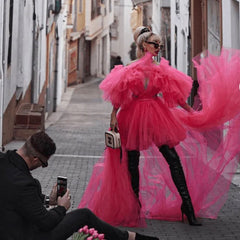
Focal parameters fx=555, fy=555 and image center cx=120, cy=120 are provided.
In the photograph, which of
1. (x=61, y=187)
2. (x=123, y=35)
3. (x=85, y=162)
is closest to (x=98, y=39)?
(x=123, y=35)

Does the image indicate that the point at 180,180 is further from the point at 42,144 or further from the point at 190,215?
the point at 42,144

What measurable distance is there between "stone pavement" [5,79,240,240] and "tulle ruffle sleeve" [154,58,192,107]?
124 centimetres

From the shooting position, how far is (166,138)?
5.45m

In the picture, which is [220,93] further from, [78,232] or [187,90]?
[78,232]

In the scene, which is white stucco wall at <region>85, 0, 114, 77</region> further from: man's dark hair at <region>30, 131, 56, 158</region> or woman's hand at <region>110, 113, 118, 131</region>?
man's dark hair at <region>30, 131, 56, 158</region>

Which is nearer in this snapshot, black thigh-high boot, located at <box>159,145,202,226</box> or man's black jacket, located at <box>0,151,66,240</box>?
man's black jacket, located at <box>0,151,66,240</box>

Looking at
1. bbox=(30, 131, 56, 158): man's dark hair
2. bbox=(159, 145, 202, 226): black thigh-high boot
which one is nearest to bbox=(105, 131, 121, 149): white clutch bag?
bbox=(159, 145, 202, 226): black thigh-high boot

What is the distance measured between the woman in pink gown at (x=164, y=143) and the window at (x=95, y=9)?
32.0 metres

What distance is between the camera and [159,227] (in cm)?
537

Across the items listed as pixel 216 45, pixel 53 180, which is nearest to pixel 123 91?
pixel 53 180

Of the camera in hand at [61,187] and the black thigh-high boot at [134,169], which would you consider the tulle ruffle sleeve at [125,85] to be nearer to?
the black thigh-high boot at [134,169]

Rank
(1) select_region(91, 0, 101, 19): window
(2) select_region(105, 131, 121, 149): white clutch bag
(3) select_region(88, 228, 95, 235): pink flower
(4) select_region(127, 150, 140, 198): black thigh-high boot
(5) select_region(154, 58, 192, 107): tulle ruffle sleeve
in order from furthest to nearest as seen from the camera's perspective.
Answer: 1. (1) select_region(91, 0, 101, 19): window
2. (4) select_region(127, 150, 140, 198): black thigh-high boot
3. (5) select_region(154, 58, 192, 107): tulle ruffle sleeve
4. (2) select_region(105, 131, 121, 149): white clutch bag
5. (3) select_region(88, 228, 95, 235): pink flower

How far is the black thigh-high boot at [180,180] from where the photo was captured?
543 centimetres

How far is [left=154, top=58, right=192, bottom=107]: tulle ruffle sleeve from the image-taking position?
5.46 meters
